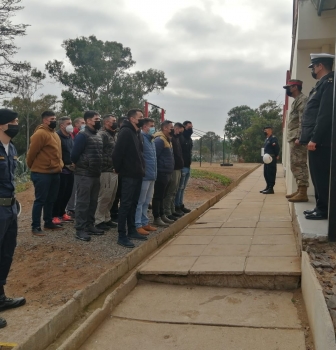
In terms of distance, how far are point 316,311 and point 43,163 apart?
13.4ft

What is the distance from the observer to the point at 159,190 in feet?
21.4

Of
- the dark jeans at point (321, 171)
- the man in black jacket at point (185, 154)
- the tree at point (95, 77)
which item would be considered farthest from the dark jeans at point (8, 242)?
the tree at point (95, 77)

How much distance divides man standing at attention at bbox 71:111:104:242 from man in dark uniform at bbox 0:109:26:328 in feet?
6.38

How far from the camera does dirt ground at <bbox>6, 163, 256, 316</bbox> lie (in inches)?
146

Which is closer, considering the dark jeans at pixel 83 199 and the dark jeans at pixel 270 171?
the dark jeans at pixel 83 199

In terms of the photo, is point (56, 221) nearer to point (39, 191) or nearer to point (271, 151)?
point (39, 191)

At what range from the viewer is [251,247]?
5105 millimetres

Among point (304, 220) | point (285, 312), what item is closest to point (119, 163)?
point (304, 220)

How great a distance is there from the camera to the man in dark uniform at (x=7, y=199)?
129 inches

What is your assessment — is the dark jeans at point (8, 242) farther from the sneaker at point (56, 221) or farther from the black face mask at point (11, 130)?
the sneaker at point (56, 221)

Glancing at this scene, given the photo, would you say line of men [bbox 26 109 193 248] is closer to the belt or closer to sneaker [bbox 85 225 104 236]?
A: sneaker [bbox 85 225 104 236]

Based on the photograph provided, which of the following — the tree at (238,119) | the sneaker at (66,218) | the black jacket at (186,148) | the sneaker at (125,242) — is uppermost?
the tree at (238,119)

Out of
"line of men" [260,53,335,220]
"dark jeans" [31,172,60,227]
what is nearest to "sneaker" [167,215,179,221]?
"dark jeans" [31,172,60,227]

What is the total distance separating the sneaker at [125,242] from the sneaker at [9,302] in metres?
1.81
